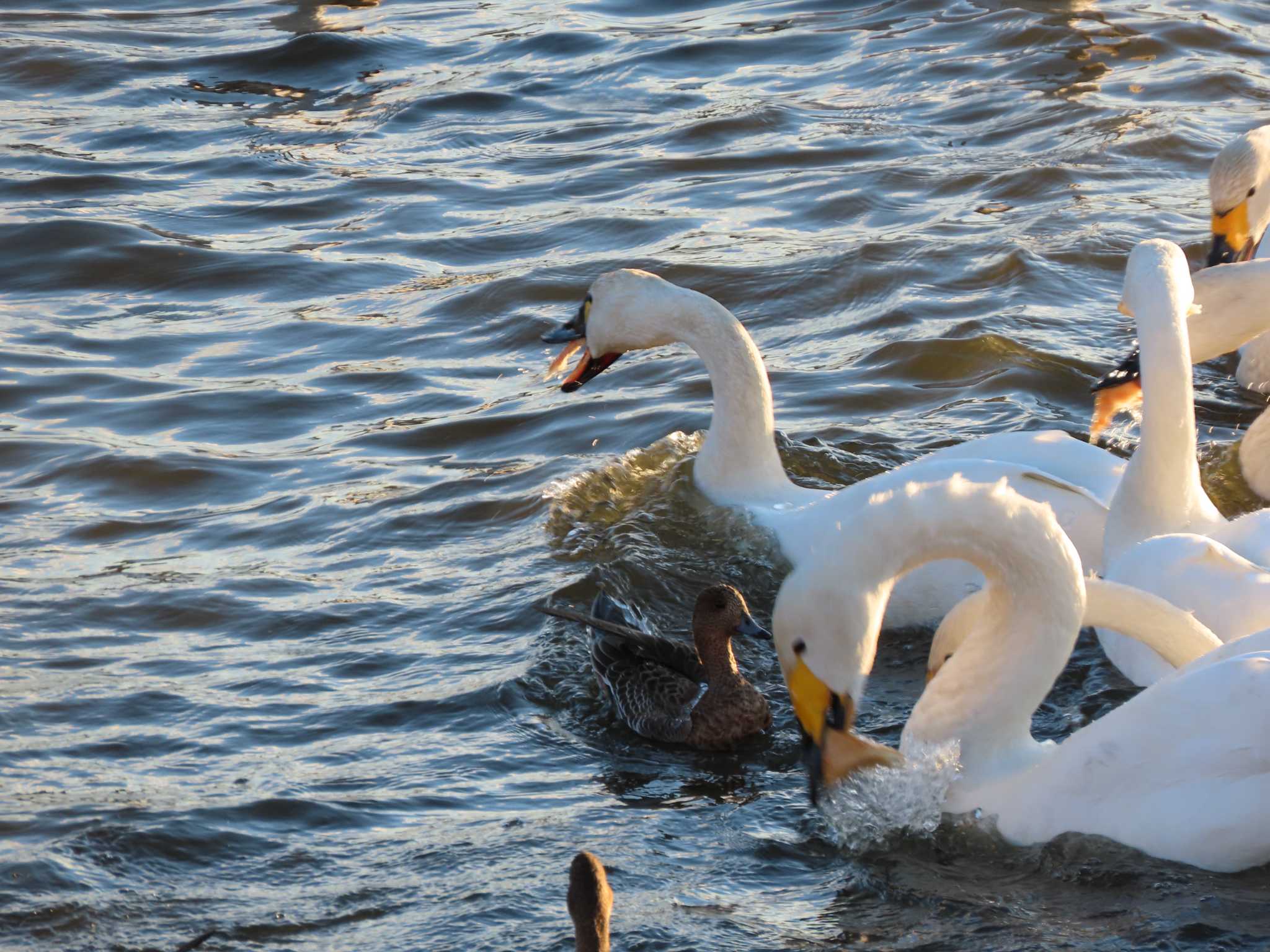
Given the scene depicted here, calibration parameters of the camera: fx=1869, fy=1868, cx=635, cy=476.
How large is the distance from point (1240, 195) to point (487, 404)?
377 cm

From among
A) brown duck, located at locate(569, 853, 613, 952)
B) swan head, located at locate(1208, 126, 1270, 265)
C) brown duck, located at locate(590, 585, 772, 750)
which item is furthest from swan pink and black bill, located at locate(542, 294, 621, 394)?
brown duck, located at locate(569, 853, 613, 952)

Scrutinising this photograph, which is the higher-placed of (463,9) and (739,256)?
(463,9)

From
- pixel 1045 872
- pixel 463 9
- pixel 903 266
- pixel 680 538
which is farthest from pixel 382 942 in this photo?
pixel 463 9

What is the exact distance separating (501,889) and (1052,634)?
155cm

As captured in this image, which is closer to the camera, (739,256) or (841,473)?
(841,473)

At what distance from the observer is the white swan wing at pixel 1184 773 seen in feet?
14.4

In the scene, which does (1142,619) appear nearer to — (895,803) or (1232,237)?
(895,803)

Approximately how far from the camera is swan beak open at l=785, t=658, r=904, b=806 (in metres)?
4.47

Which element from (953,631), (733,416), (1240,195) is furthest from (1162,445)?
(1240,195)

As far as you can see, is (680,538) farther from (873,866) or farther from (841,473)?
(873,866)

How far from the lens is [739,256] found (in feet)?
34.2

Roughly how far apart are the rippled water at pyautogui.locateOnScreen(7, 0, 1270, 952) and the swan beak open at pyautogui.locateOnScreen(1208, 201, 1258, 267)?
561 mm

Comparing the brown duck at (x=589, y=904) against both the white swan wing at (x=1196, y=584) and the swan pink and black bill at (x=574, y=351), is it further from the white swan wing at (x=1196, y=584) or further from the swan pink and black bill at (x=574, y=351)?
the swan pink and black bill at (x=574, y=351)

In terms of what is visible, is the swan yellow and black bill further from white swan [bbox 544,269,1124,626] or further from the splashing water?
the splashing water
